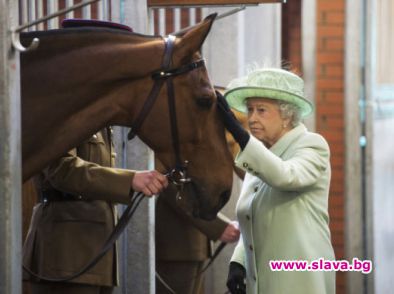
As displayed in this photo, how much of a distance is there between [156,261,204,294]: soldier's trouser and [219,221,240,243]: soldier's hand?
18 cm

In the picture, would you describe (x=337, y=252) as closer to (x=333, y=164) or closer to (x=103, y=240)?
(x=333, y=164)

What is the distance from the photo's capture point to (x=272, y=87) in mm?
4613

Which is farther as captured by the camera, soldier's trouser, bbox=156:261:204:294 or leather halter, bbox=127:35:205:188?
soldier's trouser, bbox=156:261:204:294

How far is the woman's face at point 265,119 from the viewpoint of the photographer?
466 centimetres

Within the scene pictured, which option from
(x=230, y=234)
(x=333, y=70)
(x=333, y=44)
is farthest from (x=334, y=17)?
(x=230, y=234)

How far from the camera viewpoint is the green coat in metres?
4.52

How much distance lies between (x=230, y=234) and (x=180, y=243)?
0.26 metres

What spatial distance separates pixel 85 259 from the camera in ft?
15.1

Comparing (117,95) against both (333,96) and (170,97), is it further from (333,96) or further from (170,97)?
(333,96)

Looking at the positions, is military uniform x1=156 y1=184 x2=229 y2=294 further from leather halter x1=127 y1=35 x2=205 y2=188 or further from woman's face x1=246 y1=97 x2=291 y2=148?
leather halter x1=127 y1=35 x2=205 y2=188

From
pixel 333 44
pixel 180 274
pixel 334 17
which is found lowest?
pixel 180 274

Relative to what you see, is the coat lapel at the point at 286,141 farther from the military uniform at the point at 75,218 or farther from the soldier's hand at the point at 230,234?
the soldier's hand at the point at 230,234

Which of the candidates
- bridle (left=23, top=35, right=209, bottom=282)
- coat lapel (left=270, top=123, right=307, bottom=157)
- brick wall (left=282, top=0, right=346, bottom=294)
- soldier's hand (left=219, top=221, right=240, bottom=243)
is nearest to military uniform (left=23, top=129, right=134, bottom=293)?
bridle (left=23, top=35, right=209, bottom=282)

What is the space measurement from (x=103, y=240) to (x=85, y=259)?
4.3 inches
